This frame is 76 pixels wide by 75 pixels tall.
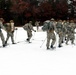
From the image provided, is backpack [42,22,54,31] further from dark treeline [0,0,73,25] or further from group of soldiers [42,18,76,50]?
dark treeline [0,0,73,25]

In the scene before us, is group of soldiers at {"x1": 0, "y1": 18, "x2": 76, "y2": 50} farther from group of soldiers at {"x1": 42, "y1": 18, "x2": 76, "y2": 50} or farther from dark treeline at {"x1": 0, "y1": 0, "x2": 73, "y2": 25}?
dark treeline at {"x1": 0, "y1": 0, "x2": 73, "y2": 25}

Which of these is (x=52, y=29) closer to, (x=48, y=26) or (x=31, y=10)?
(x=48, y=26)

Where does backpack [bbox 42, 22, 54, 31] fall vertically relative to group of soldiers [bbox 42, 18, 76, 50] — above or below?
above

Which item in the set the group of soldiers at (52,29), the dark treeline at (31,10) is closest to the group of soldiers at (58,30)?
the group of soldiers at (52,29)

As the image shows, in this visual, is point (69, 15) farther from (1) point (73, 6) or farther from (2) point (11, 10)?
(2) point (11, 10)

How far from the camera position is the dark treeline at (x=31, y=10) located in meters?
58.3

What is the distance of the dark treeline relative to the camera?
5833 centimetres

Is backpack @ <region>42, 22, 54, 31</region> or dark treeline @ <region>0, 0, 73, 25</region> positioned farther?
dark treeline @ <region>0, 0, 73, 25</region>

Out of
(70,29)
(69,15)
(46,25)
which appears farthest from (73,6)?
(46,25)

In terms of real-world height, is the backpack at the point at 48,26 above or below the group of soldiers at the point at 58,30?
above

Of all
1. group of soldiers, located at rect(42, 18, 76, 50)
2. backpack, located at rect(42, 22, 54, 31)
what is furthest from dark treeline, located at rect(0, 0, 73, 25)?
backpack, located at rect(42, 22, 54, 31)

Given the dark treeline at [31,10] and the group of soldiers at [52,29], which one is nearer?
the group of soldiers at [52,29]

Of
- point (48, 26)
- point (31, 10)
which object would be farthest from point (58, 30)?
point (31, 10)

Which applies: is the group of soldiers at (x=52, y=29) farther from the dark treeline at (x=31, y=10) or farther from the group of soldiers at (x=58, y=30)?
the dark treeline at (x=31, y=10)
